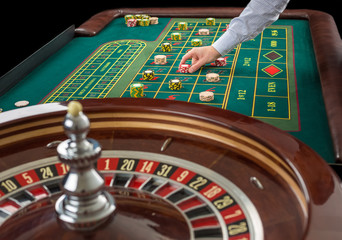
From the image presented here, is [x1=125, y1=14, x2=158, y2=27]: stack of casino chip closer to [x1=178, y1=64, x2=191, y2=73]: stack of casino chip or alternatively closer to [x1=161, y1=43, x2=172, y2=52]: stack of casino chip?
[x1=161, y1=43, x2=172, y2=52]: stack of casino chip

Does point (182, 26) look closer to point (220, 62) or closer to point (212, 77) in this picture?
point (220, 62)

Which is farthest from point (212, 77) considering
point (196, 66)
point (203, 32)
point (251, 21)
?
point (203, 32)

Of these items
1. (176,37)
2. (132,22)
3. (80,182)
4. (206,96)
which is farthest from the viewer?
(132,22)

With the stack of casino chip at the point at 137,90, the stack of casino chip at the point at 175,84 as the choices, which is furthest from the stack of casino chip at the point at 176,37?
the stack of casino chip at the point at 137,90

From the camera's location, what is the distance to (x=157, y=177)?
1579 millimetres

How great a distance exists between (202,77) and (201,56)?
0.78 ft

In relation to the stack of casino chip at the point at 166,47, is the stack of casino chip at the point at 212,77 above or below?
above

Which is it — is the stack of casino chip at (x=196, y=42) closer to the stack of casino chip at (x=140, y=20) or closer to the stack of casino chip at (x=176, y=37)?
the stack of casino chip at (x=176, y=37)

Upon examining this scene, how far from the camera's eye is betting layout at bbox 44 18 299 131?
288 cm

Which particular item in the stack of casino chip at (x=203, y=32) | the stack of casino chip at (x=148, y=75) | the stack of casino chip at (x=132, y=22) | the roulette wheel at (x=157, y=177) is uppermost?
the roulette wheel at (x=157, y=177)

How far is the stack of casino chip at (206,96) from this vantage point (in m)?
2.91

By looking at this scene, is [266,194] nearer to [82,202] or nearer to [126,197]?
[126,197]

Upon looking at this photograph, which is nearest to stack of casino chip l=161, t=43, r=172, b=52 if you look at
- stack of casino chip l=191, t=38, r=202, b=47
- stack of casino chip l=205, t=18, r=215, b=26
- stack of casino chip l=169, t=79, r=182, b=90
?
stack of casino chip l=191, t=38, r=202, b=47

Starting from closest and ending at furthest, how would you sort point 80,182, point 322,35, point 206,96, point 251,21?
1. point 80,182
2. point 206,96
3. point 251,21
4. point 322,35
